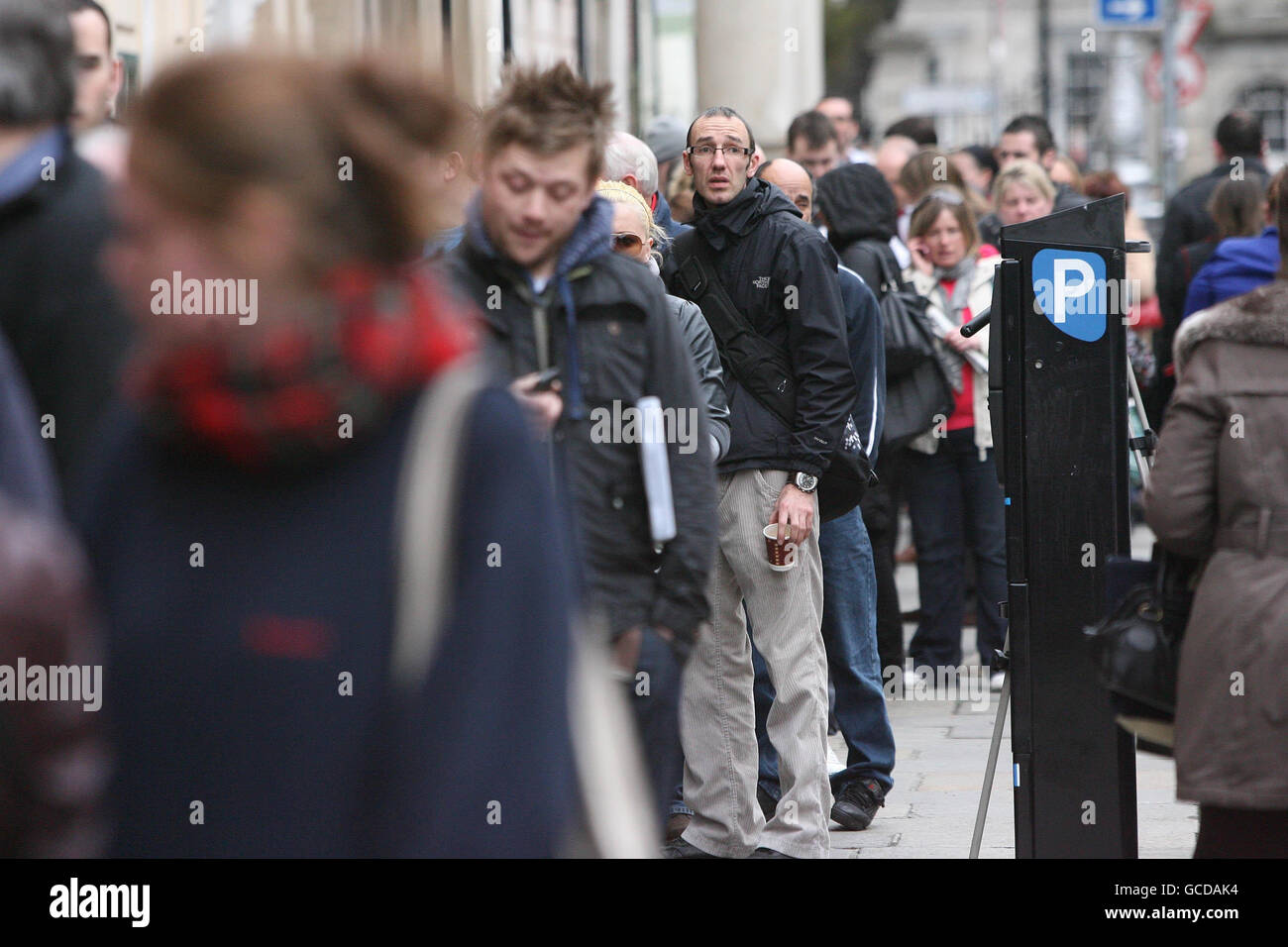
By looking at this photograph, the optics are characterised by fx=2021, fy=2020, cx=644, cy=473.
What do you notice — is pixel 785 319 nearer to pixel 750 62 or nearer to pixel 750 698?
pixel 750 698

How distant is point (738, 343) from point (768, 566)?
622 mm

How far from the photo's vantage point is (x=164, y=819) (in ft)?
6.14

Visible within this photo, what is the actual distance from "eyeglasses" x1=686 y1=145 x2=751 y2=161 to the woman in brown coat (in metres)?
2.14

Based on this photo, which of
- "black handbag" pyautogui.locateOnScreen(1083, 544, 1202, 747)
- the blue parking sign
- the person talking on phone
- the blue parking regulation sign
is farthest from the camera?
the blue parking regulation sign

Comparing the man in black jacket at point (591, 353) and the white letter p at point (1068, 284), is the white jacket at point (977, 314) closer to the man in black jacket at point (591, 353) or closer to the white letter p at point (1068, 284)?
the white letter p at point (1068, 284)

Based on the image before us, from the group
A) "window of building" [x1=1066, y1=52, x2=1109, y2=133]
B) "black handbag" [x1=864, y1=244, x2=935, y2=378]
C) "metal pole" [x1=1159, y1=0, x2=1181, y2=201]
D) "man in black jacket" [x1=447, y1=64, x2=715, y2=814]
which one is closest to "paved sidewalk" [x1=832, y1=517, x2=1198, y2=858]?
"black handbag" [x1=864, y1=244, x2=935, y2=378]

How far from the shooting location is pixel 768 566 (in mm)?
5500

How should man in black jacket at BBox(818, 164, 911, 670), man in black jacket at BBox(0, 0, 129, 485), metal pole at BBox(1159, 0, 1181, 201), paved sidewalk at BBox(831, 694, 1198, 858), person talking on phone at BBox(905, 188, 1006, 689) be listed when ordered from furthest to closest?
metal pole at BBox(1159, 0, 1181, 201) < person talking on phone at BBox(905, 188, 1006, 689) < man in black jacket at BBox(818, 164, 911, 670) < paved sidewalk at BBox(831, 694, 1198, 858) < man in black jacket at BBox(0, 0, 129, 485)

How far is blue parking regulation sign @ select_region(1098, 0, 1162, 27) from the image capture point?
59.1 feet

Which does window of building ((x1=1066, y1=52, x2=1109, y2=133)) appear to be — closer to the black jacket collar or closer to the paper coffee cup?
the black jacket collar

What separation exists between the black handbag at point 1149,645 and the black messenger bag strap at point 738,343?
1642 mm

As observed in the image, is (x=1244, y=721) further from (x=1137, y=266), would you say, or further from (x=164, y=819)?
(x=1137, y=266)

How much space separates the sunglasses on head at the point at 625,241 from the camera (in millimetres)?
4949
